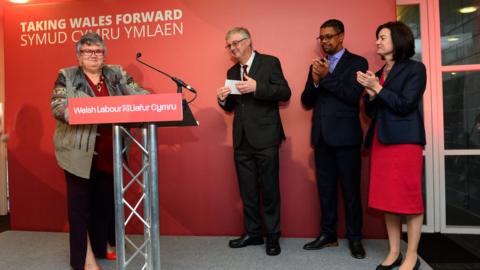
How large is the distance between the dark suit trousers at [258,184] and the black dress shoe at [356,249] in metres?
0.55

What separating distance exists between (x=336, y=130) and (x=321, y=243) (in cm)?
89

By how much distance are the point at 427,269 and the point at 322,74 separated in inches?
59.4

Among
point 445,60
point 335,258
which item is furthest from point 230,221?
point 445,60

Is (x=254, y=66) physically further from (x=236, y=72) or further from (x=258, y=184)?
(x=258, y=184)

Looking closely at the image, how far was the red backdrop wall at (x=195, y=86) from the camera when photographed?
3.15 metres

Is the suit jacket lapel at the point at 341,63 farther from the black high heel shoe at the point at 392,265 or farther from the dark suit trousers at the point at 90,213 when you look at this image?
the dark suit trousers at the point at 90,213

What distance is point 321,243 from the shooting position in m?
2.88

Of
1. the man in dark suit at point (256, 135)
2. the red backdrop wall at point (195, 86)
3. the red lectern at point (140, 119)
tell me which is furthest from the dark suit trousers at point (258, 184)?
the red lectern at point (140, 119)

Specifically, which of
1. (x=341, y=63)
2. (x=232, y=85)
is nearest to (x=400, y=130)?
(x=341, y=63)

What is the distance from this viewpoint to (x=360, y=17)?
307 cm

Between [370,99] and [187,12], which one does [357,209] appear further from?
[187,12]

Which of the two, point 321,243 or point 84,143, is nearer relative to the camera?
point 84,143

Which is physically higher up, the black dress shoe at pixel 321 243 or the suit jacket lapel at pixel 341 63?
the suit jacket lapel at pixel 341 63

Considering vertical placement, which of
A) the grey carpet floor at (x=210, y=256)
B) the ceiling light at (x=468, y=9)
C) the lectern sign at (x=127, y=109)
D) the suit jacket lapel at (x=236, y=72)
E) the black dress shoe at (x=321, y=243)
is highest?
the ceiling light at (x=468, y=9)
